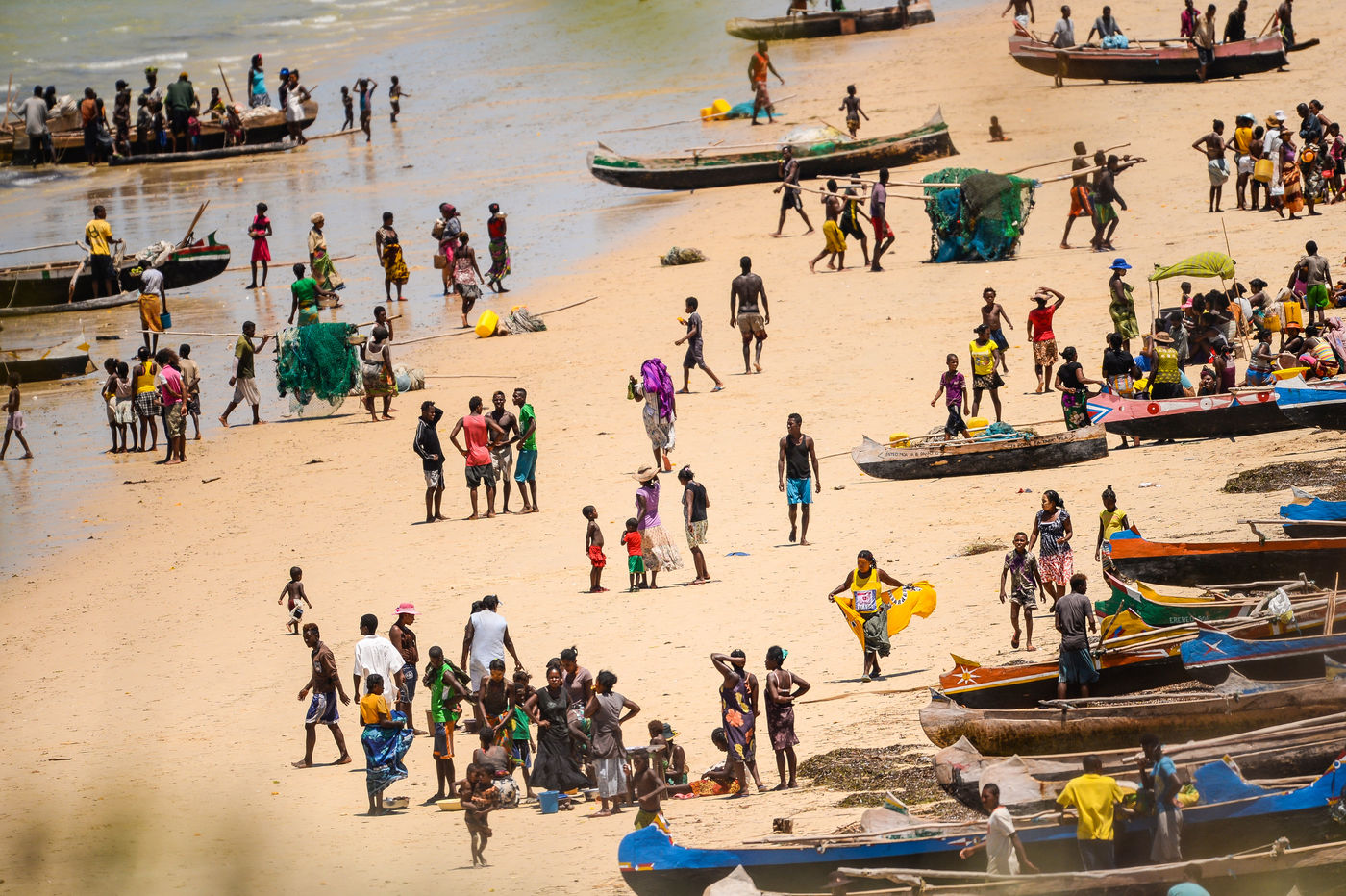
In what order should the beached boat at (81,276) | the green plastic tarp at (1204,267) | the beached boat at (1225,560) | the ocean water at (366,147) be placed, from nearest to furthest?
the beached boat at (1225,560), the green plastic tarp at (1204,267), the ocean water at (366,147), the beached boat at (81,276)

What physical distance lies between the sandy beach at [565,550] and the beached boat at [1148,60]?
666 cm

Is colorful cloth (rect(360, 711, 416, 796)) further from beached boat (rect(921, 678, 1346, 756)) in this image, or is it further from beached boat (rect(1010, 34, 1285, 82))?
beached boat (rect(1010, 34, 1285, 82))

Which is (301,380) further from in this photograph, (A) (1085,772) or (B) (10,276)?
(A) (1085,772)

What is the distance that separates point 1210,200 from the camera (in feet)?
88.1

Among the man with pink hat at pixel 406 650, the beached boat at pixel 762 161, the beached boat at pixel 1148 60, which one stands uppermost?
the beached boat at pixel 1148 60

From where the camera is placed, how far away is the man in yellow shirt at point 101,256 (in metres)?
28.5

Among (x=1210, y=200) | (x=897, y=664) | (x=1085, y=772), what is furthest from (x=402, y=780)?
(x=1210, y=200)

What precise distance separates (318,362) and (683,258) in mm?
Result: 8638

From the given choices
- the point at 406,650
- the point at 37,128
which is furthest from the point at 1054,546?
the point at 37,128

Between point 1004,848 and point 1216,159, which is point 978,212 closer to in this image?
point 1216,159

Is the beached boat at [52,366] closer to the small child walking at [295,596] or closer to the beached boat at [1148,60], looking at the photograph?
the small child walking at [295,596]

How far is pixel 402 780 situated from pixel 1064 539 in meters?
5.44

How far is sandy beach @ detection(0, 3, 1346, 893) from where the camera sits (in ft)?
31.6

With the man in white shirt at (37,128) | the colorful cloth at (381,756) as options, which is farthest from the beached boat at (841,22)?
the colorful cloth at (381,756)
